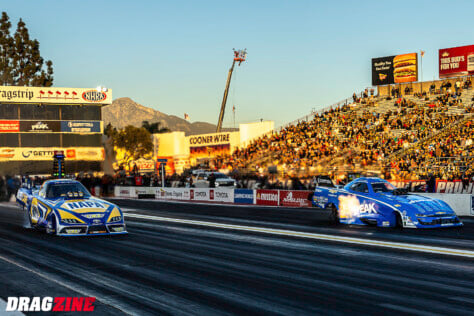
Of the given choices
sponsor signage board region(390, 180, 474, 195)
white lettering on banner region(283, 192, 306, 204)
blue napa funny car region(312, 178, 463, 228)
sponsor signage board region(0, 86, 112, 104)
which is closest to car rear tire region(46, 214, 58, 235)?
blue napa funny car region(312, 178, 463, 228)

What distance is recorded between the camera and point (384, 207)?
1568 centimetres

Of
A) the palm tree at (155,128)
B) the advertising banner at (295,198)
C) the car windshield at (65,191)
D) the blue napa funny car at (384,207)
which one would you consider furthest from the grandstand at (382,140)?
the palm tree at (155,128)

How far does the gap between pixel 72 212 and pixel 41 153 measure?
54.3 m

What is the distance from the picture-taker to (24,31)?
94188 millimetres

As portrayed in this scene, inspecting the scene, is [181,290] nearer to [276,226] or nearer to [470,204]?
[276,226]

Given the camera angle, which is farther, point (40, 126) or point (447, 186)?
point (40, 126)

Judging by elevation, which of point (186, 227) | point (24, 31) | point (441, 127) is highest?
point (24, 31)

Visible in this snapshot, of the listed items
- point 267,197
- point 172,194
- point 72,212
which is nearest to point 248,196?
point 267,197

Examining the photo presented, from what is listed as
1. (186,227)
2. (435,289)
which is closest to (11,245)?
(186,227)

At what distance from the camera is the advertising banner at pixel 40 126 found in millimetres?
65375

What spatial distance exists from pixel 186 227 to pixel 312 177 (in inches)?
647

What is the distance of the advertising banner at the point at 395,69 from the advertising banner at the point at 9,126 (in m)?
40.9

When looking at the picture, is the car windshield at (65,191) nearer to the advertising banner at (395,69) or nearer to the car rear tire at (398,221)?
the car rear tire at (398,221)

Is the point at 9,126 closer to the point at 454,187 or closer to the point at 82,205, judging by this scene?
the point at 454,187
